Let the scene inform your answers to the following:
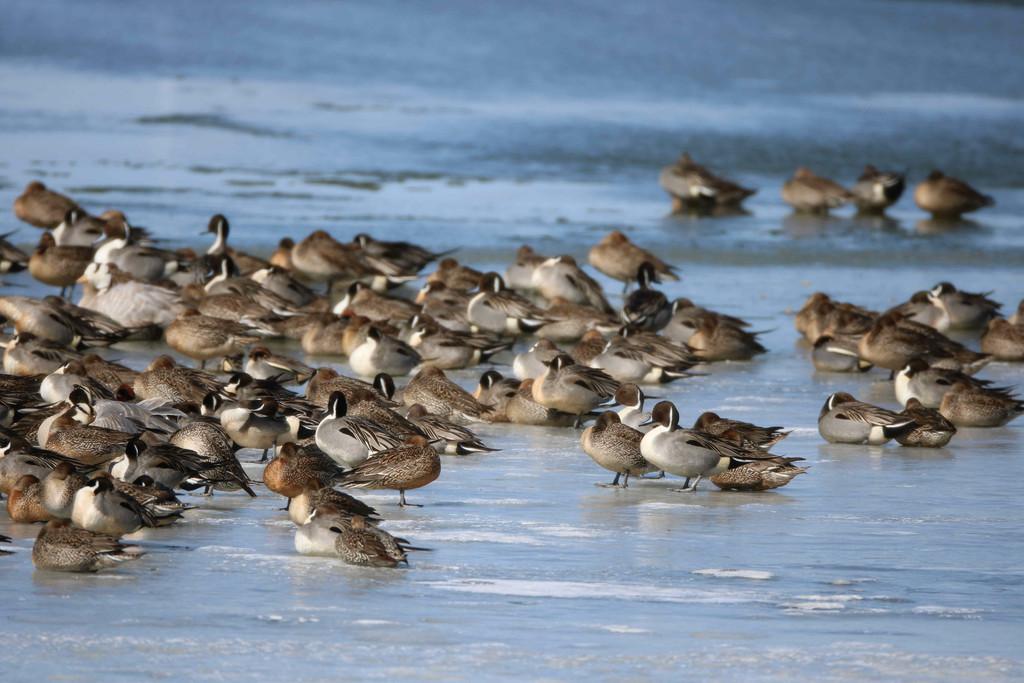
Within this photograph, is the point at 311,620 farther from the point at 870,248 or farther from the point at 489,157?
the point at 489,157

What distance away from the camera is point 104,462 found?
8922mm

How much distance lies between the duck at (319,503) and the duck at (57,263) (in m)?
8.34

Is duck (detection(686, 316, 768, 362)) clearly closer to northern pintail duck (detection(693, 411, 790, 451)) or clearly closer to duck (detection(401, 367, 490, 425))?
duck (detection(401, 367, 490, 425))

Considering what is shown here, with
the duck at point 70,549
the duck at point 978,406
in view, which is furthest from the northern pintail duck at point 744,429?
the duck at point 70,549

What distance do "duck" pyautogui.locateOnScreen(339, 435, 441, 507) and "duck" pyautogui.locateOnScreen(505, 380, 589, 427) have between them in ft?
8.34

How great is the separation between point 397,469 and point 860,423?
3.26 meters

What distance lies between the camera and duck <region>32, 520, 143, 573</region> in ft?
23.6

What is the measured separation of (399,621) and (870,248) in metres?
15.0

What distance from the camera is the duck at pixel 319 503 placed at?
25.7ft

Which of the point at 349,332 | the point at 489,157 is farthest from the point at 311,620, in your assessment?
the point at 489,157

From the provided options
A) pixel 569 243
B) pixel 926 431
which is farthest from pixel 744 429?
pixel 569 243

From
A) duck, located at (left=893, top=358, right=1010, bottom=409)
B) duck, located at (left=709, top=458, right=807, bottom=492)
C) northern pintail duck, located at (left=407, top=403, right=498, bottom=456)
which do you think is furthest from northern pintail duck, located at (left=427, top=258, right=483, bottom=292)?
duck, located at (left=709, top=458, right=807, bottom=492)

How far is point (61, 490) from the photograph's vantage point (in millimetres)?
7941

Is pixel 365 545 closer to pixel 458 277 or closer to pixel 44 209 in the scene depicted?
pixel 458 277
